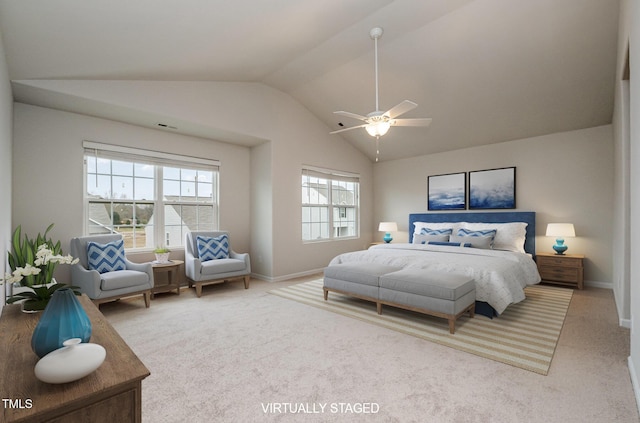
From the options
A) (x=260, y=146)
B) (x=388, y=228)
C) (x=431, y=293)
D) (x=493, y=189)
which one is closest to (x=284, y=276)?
(x=260, y=146)

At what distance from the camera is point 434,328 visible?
316cm

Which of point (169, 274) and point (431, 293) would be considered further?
point (169, 274)

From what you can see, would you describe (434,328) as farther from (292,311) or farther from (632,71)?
(632,71)

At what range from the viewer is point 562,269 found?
4855 mm

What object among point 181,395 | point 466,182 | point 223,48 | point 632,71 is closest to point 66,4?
point 223,48

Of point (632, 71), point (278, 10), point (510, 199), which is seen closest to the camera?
point (632, 71)

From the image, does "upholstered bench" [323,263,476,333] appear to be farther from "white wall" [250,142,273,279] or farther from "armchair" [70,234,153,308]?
"armchair" [70,234,153,308]

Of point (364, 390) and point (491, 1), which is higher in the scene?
point (491, 1)

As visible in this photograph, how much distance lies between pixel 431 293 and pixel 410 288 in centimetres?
23

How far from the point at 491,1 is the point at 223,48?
3.00 metres

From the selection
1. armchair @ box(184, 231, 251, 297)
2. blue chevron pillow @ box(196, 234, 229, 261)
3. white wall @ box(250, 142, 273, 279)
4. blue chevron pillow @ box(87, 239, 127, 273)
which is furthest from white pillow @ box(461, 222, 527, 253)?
blue chevron pillow @ box(87, 239, 127, 273)

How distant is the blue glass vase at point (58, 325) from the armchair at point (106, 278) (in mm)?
2767

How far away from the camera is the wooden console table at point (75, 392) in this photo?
987 mm

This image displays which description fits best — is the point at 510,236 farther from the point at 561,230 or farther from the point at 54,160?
the point at 54,160
